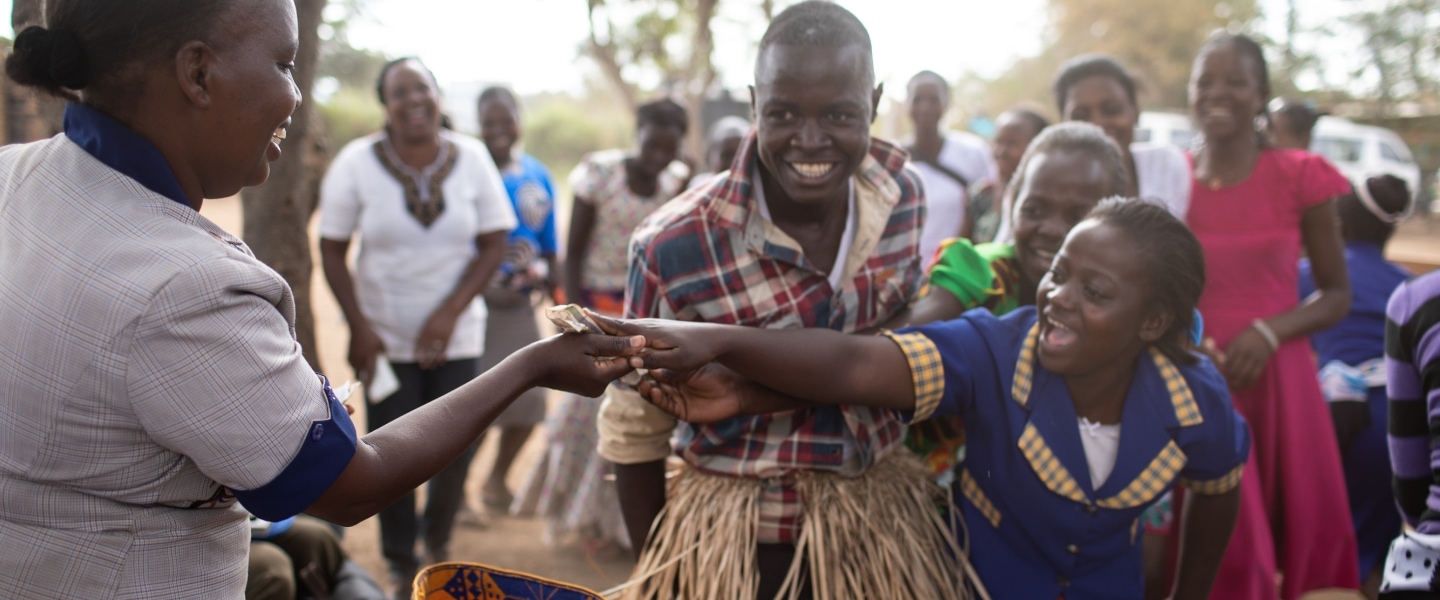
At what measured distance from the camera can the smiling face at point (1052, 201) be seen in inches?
97.5

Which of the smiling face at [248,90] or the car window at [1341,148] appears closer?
the smiling face at [248,90]

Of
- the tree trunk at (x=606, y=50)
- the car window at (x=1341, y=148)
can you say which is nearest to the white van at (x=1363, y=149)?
the car window at (x=1341, y=148)

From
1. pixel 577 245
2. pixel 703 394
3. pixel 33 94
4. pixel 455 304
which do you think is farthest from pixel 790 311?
pixel 577 245

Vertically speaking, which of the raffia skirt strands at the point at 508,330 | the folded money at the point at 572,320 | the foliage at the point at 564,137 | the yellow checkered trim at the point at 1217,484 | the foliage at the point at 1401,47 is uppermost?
the foliage at the point at 1401,47

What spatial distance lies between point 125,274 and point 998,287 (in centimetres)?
196

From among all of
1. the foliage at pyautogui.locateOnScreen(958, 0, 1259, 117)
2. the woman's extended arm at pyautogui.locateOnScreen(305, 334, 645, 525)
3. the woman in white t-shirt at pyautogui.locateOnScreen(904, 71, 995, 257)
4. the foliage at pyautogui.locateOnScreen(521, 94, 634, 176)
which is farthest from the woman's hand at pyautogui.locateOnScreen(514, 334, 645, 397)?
the foliage at pyautogui.locateOnScreen(521, 94, 634, 176)

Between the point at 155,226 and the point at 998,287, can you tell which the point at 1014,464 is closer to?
the point at 998,287

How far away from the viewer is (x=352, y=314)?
12.3 feet

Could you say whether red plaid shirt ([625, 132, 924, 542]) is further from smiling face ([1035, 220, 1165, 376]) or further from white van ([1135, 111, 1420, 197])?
white van ([1135, 111, 1420, 197])

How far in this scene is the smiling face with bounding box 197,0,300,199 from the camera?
1.29 m

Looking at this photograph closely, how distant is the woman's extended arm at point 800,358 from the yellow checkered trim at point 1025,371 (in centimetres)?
25

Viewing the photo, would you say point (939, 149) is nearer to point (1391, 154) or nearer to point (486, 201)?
point (486, 201)

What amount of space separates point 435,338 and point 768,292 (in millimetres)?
2129

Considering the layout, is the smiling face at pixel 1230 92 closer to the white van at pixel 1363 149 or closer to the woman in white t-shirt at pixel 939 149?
the woman in white t-shirt at pixel 939 149
